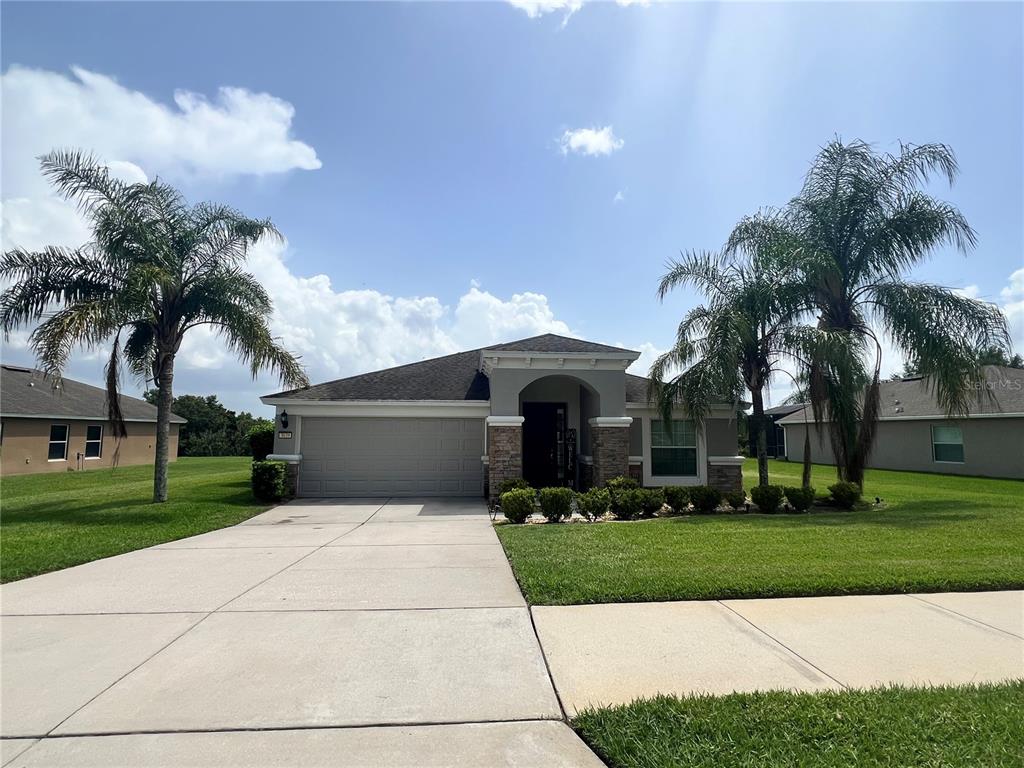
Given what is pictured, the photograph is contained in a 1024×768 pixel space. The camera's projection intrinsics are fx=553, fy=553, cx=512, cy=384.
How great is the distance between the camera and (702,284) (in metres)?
13.7

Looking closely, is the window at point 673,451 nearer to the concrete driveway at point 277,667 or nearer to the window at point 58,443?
the concrete driveway at point 277,667

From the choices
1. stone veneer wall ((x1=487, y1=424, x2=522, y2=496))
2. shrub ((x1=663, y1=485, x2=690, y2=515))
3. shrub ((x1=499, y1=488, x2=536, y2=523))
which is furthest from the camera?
stone veneer wall ((x1=487, y1=424, x2=522, y2=496))

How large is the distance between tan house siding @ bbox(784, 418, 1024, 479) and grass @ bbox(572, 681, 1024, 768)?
584 inches

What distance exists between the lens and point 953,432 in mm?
21906

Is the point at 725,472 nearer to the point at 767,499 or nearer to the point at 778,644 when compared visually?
the point at 767,499

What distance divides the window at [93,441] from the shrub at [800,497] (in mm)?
28859

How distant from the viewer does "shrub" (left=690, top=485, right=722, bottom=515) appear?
11383mm

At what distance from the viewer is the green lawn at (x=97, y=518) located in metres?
7.64

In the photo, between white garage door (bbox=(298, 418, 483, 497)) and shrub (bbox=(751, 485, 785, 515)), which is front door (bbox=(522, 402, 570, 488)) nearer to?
white garage door (bbox=(298, 418, 483, 497))

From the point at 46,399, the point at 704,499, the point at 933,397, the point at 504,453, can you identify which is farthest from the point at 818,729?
the point at 46,399

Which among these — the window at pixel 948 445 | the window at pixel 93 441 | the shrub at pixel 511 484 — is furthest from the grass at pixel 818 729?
the window at pixel 93 441

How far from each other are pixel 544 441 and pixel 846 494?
25.8ft

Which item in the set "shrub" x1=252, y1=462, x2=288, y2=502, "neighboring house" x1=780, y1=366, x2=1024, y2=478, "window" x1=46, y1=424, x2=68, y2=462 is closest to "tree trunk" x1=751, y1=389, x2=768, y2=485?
"neighboring house" x1=780, y1=366, x2=1024, y2=478

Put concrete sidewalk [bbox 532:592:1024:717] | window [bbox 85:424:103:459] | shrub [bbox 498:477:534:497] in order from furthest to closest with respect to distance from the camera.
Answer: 1. window [bbox 85:424:103:459]
2. shrub [bbox 498:477:534:497]
3. concrete sidewalk [bbox 532:592:1024:717]
